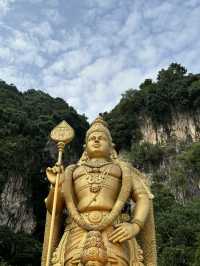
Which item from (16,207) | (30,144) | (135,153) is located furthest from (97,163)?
(135,153)

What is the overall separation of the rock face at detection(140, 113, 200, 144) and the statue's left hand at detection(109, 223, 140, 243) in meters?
26.7

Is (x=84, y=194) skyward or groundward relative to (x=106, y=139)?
groundward

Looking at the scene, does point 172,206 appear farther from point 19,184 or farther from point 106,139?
point 106,139

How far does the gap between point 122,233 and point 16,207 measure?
19.5 meters

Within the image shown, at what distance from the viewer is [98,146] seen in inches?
178

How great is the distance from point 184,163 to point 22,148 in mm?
8948

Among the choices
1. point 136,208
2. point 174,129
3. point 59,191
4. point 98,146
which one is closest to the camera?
point 136,208

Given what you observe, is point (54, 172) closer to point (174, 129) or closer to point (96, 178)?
point (96, 178)

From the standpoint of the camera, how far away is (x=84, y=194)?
413cm

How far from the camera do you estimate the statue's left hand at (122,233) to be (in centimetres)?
375

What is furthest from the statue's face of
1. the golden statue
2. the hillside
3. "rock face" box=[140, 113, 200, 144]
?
"rock face" box=[140, 113, 200, 144]

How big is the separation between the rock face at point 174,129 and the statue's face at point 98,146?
85.3 feet

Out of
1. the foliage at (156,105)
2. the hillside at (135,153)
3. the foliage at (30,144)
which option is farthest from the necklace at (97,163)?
the foliage at (156,105)

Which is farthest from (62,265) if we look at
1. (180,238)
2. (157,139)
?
(157,139)
